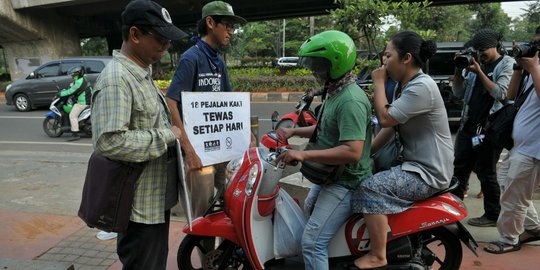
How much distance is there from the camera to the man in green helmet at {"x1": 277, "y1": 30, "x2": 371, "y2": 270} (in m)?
2.03

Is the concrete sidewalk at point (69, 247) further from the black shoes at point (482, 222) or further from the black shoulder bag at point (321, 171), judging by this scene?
the black shoulder bag at point (321, 171)

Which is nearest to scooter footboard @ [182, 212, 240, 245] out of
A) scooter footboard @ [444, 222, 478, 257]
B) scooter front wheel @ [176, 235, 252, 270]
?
scooter front wheel @ [176, 235, 252, 270]

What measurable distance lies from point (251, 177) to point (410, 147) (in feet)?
3.18

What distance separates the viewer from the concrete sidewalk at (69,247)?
3006 mm

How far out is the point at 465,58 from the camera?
10.7 feet

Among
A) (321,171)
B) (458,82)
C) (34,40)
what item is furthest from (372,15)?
(34,40)

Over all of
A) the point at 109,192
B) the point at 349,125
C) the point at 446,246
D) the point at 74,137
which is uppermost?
the point at 349,125

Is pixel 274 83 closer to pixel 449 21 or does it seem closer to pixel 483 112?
pixel 483 112

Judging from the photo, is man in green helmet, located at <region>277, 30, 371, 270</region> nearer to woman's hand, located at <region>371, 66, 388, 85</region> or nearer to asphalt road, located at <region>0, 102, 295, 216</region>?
woman's hand, located at <region>371, 66, 388, 85</region>

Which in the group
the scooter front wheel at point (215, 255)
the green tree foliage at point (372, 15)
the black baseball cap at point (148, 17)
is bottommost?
the scooter front wheel at point (215, 255)

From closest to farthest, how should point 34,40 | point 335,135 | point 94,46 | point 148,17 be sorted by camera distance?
point 148,17 → point 335,135 → point 34,40 → point 94,46

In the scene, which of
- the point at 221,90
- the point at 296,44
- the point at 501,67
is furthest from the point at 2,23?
the point at 296,44

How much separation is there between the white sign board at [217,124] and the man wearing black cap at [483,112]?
199cm

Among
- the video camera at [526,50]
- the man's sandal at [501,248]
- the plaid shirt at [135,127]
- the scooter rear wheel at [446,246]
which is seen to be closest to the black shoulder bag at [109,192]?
the plaid shirt at [135,127]
